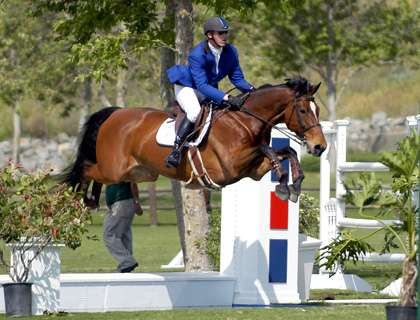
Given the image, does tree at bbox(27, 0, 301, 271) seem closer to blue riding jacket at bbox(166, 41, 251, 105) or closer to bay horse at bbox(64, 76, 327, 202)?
bay horse at bbox(64, 76, 327, 202)

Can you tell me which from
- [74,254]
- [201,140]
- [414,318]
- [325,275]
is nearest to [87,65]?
[74,254]

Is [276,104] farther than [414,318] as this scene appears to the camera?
Yes

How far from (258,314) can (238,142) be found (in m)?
1.47

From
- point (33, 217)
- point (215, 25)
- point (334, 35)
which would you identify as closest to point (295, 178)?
point (215, 25)

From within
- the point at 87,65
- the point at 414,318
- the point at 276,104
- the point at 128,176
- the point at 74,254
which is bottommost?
the point at 74,254

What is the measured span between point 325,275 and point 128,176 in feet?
9.43

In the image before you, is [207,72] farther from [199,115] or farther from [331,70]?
[331,70]

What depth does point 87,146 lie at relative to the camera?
825 cm

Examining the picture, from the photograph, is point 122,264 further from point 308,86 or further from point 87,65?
point 87,65

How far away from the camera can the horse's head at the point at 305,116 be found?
21.6ft

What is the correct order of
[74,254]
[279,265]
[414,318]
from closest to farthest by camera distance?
[414,318] → [279,265] → [74,254]

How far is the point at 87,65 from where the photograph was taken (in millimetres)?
24078

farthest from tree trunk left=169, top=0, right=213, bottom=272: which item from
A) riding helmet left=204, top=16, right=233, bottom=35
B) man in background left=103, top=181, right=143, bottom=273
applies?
riding helmet left=204, top=16, right=233, bottom=35

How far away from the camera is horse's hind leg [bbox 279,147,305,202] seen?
6.56 m
